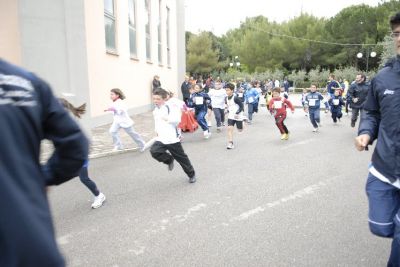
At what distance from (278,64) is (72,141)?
2846 inches

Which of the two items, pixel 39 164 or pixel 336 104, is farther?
pixel 336 104

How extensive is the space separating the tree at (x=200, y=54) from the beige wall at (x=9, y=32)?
55837 millimetres

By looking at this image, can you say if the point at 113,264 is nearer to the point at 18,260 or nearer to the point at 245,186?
the point at 18,260

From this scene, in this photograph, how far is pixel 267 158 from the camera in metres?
8.43

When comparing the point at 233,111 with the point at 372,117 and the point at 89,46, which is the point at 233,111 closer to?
the point at 89,46

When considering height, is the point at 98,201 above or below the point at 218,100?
below

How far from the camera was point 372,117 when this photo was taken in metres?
2.98

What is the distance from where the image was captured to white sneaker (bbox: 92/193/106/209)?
5.27 metres

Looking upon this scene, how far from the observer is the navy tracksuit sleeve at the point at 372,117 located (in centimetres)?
294

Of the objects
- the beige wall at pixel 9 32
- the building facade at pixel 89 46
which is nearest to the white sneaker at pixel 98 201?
the building facade at pixel 89 46

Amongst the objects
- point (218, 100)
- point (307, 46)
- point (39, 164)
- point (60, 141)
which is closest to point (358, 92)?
point (218, 100)

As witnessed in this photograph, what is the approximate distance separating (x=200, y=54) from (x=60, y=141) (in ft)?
217

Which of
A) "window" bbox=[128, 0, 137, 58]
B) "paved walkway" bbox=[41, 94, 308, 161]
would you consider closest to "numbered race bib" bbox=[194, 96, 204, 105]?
"paved walkway" bbox=[41, 94, 308, 161]

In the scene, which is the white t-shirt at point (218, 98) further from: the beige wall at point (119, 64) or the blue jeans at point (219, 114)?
the beige wall at point (119, 64)
